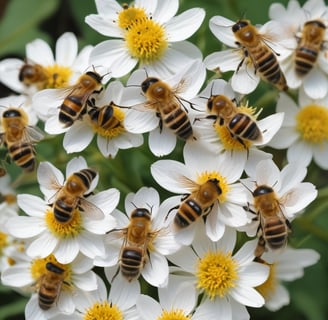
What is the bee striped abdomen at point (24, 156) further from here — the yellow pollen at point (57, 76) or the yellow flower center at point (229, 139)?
the yellow flower center at point (229, 139)

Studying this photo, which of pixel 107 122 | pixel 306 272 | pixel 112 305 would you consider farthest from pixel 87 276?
pixel 306 272

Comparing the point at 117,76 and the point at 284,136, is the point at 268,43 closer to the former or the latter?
the point at 284,136

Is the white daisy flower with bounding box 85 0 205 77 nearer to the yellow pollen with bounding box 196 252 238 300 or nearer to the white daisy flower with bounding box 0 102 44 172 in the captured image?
the white daisy flower with bounding box 0 102 44 172

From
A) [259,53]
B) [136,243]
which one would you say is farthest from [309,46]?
[136,243]

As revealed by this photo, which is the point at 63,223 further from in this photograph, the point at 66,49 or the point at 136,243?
the point at 66,49

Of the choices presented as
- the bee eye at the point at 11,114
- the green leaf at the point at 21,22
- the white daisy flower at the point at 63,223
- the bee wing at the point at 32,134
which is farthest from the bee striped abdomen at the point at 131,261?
the green leaf at the point at 21,22
